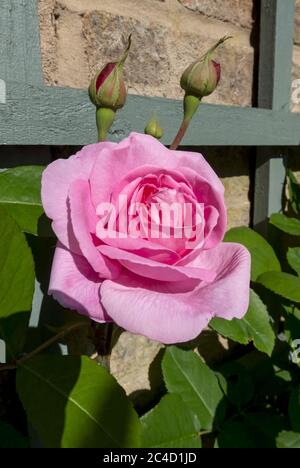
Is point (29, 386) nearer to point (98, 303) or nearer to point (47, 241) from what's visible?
point (98, 303)

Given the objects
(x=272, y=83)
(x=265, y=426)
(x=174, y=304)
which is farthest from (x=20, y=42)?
(x=265, y=426)

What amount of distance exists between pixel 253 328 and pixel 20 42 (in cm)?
67

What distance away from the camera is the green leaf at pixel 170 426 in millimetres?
741

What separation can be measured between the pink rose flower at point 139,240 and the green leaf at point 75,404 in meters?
0.10

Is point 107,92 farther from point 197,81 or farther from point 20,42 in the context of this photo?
point 20,42

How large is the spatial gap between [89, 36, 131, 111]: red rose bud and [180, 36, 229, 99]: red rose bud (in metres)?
0.10

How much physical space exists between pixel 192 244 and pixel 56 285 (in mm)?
161

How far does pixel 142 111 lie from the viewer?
0.91 m

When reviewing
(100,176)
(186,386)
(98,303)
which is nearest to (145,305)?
(98,303)

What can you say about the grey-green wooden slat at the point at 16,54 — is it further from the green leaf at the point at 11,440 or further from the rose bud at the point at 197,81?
the rose bud at the point at 197,81

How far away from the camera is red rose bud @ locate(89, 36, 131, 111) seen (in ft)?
1.90

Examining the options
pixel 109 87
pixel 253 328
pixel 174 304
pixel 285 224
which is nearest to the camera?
pixel 174 304

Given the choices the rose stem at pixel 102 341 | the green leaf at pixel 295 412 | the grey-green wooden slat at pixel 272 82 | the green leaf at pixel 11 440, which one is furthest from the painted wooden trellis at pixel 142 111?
the green leaf at pixel 295 412

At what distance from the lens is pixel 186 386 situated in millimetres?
931
